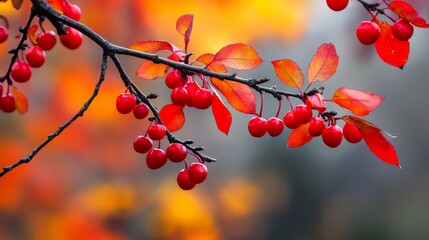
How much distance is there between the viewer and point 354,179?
2566 millimetres

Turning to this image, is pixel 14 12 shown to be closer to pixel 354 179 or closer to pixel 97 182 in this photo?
pixel 97 182

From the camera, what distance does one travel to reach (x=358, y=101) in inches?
19.2

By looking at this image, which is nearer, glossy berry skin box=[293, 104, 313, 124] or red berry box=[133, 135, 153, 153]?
glossy berry skin box=[293, 104, 313, 124]

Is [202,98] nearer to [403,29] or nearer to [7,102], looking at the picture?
[403,29]

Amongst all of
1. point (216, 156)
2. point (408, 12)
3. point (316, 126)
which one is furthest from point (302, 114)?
point (216, 156)

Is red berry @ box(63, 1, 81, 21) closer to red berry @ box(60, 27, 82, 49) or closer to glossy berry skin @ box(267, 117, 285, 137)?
red berry @ box(60, 27, 82, 49)

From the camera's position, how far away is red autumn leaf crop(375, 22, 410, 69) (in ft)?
1.65

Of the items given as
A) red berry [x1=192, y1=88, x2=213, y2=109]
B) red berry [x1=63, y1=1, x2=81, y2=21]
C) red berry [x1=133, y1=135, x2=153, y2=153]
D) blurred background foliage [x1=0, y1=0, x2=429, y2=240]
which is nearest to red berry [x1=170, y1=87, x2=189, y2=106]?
red berry [x1=192, y1=88, x2=213, y2=109]

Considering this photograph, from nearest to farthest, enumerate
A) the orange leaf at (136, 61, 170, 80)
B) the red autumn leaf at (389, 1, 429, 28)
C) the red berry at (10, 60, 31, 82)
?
1. the red autumn leaf at (389, 1, 429, 28)
2. the orange leaf at (136, 61, 170, 80)
3. the red berry at (10, 60, 31, 82)

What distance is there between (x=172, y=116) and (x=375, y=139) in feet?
0.68

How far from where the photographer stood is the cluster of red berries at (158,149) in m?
0.58

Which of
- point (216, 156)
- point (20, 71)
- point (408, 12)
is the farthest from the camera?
point (216, 156)

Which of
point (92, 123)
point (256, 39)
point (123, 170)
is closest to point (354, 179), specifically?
point (256, 39)

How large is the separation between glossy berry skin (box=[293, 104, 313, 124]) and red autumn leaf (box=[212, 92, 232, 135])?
0.21ft
